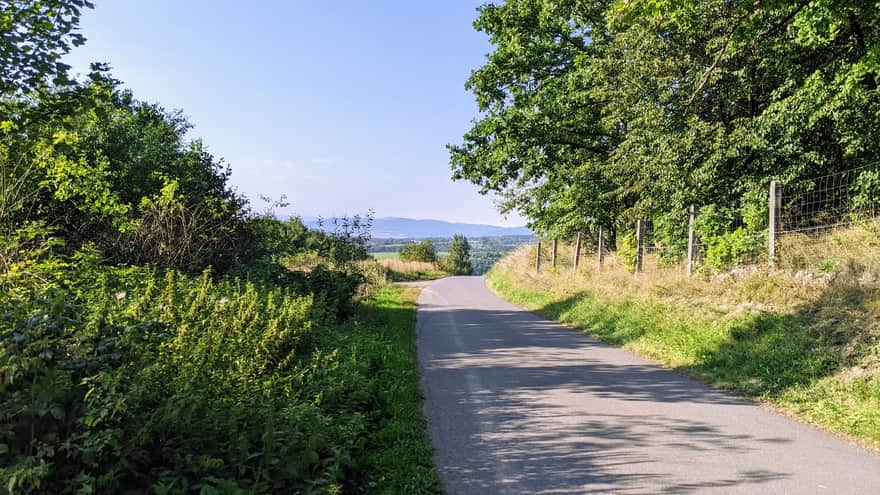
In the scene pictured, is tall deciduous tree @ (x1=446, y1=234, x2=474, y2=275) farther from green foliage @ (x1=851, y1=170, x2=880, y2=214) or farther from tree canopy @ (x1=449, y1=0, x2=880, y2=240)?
green foliage @ (x1=851, y1=170, x2=880, y2=214)

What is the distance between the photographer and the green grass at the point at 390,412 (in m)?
4.54

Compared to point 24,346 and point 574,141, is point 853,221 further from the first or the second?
point 24,346

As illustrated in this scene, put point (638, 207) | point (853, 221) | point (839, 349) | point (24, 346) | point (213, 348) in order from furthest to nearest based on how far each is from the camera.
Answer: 1. point (638, 207)
2. point (853, 221)
3. point (839, 349)
4. point (213, 348)
5. point (24, 346)

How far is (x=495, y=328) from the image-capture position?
44.3 ft

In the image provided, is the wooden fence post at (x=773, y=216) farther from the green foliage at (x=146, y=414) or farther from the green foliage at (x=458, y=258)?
the green foliage at (x=458, y=258)

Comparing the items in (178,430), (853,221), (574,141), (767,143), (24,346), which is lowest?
(178,430)

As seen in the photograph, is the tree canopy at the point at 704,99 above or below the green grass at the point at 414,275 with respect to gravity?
above

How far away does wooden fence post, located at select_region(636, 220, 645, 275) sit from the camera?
16.5m

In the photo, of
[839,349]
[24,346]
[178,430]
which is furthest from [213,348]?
[839,349]

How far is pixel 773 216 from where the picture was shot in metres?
11.2

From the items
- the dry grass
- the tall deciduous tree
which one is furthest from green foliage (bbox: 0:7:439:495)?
the tall deciduous tree

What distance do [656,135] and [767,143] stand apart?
2659 mm

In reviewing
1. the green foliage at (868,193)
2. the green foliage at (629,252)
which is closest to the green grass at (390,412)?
the green foliage at (629,252)

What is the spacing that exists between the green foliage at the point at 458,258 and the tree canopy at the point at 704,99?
118 feet
